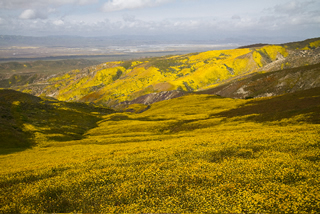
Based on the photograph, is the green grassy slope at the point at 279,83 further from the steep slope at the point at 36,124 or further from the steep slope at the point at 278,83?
the steep slope at the point at 36,124

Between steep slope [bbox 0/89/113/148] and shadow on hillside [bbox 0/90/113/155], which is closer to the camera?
shadow on hillside [bbox 0/90/113/155]

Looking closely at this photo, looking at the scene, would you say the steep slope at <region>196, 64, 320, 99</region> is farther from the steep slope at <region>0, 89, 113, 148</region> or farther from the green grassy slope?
the steep slope at <region>0, 89, 113, 148</region>

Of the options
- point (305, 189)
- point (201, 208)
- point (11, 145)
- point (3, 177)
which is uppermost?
point (305, 189)

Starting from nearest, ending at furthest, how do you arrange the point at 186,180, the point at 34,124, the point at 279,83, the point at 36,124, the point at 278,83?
the point at 186,180
the point at 34,124
the point at 36,124
the point at 279,83
the point at 278,83

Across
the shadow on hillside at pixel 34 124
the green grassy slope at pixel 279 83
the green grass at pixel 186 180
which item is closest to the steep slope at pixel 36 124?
the shadow on hillside at pixel 34 124

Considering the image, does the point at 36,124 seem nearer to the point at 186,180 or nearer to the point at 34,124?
the point at 34,124

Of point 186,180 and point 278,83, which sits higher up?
point 278,83

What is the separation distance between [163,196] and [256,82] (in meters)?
146

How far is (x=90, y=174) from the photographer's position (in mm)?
28438

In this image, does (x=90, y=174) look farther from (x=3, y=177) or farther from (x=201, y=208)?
(x=201, y=208)

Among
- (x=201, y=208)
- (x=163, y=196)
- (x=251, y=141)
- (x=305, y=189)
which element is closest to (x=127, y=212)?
(x=163, y=196)

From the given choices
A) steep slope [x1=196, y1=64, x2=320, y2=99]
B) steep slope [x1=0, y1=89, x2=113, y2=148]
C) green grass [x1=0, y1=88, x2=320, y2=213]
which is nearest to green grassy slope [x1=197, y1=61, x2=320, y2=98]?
steep slope [x1=196, y1=64, x2=320, y2=99]

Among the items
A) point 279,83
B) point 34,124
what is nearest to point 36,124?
point 34,124

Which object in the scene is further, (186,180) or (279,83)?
(279,83)
